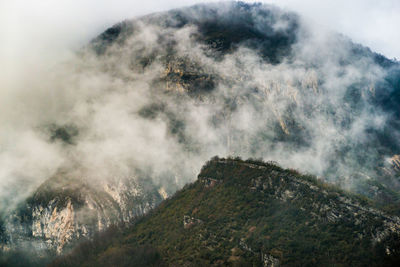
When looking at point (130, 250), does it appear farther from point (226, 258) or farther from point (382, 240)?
point (382, 240)

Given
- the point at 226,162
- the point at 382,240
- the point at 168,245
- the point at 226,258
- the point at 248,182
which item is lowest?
the point at 382,240

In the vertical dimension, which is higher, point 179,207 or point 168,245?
point 179,207

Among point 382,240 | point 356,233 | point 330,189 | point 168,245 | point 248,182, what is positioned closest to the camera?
point 382,240

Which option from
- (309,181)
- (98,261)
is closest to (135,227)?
(98,261)

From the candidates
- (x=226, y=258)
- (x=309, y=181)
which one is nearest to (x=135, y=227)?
(x=226, y=258)

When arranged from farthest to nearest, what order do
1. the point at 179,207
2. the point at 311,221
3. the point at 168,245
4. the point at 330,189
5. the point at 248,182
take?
the point at 179,207 < the point at 248,182 < the point at 168,245 < the point at 330,189 < the point at 311,221

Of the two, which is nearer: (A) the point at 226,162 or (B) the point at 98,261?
(B) the point at 98,261
